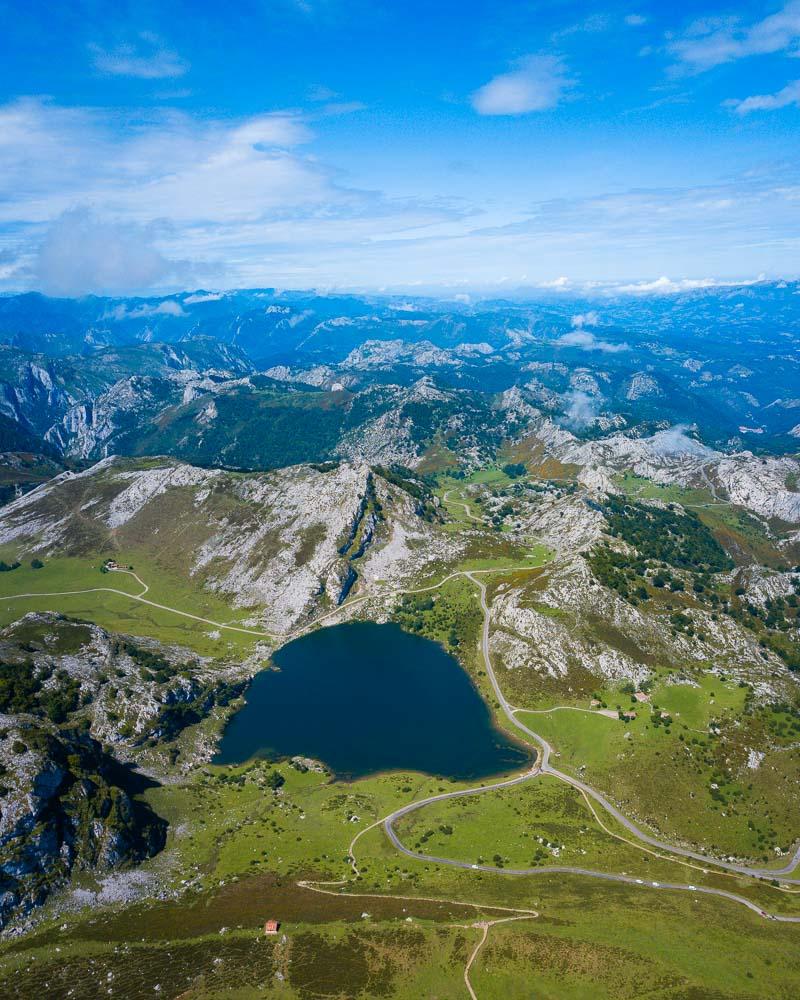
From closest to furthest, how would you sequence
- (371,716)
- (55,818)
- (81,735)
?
1. (55,818)
2. (81,735)
3. (371,716)

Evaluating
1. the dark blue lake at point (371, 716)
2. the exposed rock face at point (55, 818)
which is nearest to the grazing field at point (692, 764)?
the dark blue lake at point (371, 716)

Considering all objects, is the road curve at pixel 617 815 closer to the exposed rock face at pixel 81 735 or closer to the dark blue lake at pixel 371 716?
the dark blue lake at pixel 371 716

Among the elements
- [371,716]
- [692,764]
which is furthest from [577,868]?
[371,716]

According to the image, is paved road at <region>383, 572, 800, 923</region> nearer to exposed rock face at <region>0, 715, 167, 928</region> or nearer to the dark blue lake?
the dark blue lake

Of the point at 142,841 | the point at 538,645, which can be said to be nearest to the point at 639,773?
the point at 538,645

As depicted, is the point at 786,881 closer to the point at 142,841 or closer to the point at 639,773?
the point at 639,773

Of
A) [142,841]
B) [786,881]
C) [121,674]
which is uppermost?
[121,674]

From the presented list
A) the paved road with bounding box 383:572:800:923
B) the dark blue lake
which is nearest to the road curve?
the paved road with bounding box 383:572:800:923

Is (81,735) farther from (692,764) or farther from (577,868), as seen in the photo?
(692,764)
